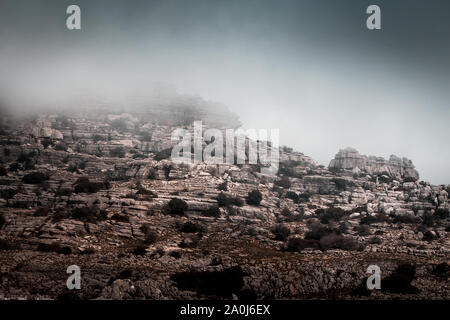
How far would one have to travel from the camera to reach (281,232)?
55562mm

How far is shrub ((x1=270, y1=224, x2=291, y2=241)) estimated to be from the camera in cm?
5456

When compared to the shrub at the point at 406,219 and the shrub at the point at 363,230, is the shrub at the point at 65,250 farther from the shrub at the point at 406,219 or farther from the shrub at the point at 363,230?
the shrub at the point at 406,219

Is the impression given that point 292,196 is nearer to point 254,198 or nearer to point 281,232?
point 254,198

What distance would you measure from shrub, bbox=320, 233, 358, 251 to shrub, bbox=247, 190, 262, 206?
18.5 m

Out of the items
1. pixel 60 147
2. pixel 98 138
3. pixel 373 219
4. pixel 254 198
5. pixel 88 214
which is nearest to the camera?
pixel 88 214

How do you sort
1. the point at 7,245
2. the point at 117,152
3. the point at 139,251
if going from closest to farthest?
1. the point at 7,245
2. the point at 139,251
3. the point at 117,152

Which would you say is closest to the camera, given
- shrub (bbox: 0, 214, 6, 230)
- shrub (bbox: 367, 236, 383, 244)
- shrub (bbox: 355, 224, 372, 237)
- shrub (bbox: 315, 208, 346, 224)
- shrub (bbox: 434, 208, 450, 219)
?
shrub (bbox: 0, 214, 6, 230)

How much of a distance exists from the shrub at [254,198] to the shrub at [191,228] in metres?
16.5

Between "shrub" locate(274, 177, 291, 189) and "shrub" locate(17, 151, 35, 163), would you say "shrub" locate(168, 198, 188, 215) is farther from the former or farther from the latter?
"shrub" locate(17, 151, 35, 163)

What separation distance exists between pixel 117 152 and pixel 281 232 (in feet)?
170

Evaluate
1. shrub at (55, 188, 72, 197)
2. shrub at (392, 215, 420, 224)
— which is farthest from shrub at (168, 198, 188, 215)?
shrub at (392, 215, 420, 224)

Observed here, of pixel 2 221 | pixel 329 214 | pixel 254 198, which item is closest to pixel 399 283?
pixel 329 214
